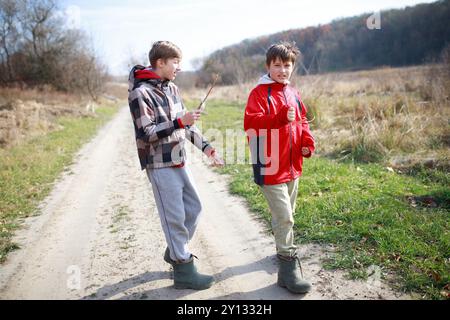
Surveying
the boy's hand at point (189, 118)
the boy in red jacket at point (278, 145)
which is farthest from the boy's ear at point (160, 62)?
the boy in red jacket at point (278, 145)

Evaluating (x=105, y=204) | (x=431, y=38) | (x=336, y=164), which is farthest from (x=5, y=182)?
(x=431, y=38)

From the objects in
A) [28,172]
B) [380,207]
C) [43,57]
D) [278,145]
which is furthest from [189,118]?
[43,57]

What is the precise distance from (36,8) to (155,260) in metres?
33.6

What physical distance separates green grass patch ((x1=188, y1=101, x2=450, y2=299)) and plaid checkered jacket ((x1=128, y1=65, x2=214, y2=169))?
186cm

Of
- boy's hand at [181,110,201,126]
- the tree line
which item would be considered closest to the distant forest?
the tree line

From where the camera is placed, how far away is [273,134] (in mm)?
2967

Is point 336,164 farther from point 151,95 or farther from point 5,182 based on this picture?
point 5,182

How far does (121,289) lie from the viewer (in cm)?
309

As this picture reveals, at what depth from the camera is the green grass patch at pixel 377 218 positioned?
312cm

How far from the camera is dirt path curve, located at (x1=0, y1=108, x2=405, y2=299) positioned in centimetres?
301

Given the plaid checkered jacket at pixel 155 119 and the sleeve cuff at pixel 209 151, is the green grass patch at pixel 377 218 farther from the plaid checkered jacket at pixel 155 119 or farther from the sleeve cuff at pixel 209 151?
the plaid checkered jacket at pixel 155 119

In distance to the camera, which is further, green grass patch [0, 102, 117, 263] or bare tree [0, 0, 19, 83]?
bare tree [0, 0, 19, 83]

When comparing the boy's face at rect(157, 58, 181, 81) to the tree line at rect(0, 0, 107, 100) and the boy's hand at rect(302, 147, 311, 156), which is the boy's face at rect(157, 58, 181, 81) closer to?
the boy's hand at rect(302, 147, 311, 156)

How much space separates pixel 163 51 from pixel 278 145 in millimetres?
1241
